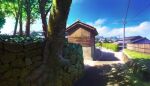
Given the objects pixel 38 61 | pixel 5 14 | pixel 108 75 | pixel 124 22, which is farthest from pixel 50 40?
pixel 5 14

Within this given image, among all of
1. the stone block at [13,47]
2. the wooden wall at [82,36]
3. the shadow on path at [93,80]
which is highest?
the wooden wall at [82,36]

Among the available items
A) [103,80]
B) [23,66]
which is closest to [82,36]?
[103,80]

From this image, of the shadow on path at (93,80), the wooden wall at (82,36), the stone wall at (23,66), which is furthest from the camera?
the wooden wall at (82,36)

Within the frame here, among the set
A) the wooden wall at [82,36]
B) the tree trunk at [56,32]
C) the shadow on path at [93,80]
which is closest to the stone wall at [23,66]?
the tree trunk at [56,32]

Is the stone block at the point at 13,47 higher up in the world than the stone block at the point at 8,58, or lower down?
higher up

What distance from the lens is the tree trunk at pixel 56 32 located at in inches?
332

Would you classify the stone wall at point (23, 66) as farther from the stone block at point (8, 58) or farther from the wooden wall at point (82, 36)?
the wooden wall at point (82, 36)

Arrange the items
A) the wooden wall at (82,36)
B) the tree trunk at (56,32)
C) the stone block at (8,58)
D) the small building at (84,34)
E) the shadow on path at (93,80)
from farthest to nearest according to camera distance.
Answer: the wooden wall at (82,36) → the small building at (84,34) → the shadow on path at (93,80) → the stone block at (8,58) → the tree trunk at (56,32)

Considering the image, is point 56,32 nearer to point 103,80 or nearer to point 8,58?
point 8,58

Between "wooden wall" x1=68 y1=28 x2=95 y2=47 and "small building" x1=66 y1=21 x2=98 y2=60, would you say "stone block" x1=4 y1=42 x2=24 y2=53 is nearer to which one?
"small building" x1=66 y1=21 x2=98 y2=60

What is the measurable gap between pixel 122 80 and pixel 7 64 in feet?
35.0

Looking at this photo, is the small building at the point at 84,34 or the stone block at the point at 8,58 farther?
the small building at the point at 84,34

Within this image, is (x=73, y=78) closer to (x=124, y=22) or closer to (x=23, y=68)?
(x=23, y=68)

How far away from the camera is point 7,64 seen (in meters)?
8.82
